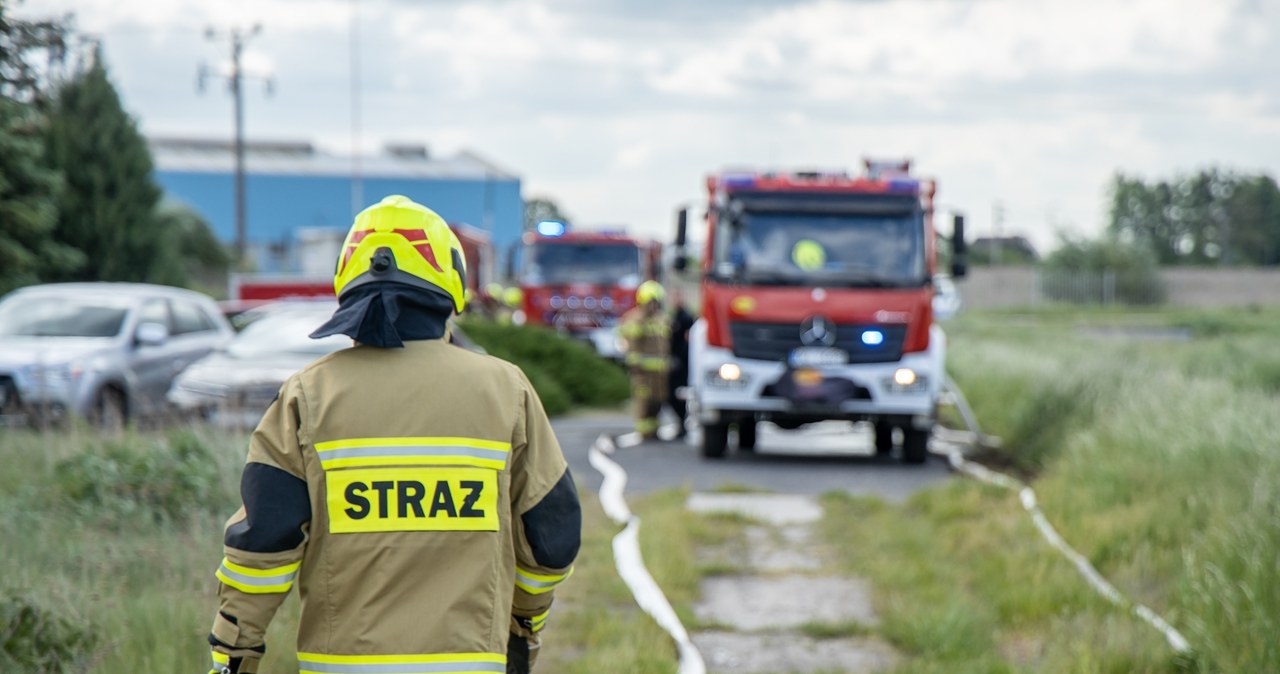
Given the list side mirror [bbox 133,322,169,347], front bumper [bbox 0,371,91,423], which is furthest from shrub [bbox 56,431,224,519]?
side mirror [bbox 133,322,169,347]

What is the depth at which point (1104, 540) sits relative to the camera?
7.98 m

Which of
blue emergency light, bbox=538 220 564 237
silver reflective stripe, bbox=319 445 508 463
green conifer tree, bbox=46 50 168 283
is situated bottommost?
silver reflective stripe, bbox=319 445 508 463

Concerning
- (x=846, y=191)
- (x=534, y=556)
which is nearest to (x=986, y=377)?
(x=846, y=191)

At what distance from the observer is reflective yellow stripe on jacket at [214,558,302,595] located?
2.98m

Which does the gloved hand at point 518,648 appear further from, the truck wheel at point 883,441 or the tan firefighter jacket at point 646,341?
the tan firefighter jacket at point 646,341

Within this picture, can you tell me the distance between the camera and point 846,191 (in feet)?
42.5

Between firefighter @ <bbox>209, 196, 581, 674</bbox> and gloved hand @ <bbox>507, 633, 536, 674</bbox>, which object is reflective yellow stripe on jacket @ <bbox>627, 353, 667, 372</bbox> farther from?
firefighter @ <bbox>209, 196, 581, 674</bbox>

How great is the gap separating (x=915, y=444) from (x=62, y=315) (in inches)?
312

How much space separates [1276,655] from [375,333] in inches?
144

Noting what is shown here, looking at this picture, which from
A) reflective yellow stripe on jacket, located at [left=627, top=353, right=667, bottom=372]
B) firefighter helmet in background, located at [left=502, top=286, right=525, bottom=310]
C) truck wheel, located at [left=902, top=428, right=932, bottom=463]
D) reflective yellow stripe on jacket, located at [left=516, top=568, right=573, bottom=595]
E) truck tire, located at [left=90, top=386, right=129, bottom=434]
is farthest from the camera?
firefighter helmet in background, located at [left=502, top=286, right=525, bottom=310]

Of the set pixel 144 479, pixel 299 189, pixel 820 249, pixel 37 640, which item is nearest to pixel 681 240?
pixel 820 249

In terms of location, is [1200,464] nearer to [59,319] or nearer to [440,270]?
[440,270]

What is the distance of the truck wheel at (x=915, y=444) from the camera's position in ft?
43.0

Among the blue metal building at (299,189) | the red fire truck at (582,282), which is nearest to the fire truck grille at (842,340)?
the red fire truck at (582,282)
